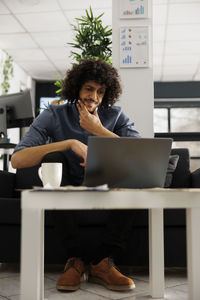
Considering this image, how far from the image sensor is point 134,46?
324cm

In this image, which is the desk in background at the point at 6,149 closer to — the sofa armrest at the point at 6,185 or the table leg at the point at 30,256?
the sofa armrest at the point at 6,185

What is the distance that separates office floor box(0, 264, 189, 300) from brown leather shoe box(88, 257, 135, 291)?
0.07 feet

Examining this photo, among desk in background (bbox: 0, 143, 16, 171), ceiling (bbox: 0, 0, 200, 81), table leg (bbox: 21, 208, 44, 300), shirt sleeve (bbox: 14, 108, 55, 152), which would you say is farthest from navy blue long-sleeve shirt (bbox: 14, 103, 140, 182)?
ceiling (bbox: 0, 0, 200, 81)

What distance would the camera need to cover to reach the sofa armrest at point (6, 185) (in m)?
2.10

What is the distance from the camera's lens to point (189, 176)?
2.13 meters

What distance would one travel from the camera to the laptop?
946mm

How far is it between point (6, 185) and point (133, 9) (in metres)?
2.02

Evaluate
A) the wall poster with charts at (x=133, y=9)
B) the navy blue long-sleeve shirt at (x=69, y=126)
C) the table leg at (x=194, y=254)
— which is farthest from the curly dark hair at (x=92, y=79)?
→ the wall poster with charts at (x=133, y=9)

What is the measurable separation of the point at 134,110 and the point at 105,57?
60cm

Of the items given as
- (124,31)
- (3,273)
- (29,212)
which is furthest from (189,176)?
(124,31)

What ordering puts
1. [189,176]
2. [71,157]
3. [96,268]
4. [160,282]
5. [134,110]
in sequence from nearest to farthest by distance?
[160,282] < [96,268] < [71,157] < [189,176] < [134,110]

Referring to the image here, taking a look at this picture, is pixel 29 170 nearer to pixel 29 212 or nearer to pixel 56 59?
pixel 29 212

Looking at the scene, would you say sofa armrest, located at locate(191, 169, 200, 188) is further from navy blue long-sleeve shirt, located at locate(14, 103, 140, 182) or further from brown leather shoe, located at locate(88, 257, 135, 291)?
brown leather shoe, located at locate(88, 257, 135, 291)

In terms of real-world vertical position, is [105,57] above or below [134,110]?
above
